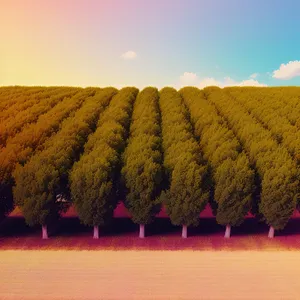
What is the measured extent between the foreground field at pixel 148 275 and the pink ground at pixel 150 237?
5.74 ft

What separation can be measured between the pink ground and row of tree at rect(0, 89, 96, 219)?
102 inches

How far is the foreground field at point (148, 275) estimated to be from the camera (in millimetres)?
24531

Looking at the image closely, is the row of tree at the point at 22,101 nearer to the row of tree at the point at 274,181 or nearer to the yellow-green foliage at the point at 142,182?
the yellow-green foliage at the point at 142,182

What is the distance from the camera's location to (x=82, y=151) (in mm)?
39375

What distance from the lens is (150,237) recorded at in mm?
33094

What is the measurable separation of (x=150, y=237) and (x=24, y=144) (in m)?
15.0

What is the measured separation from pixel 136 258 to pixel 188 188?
6.41 metres

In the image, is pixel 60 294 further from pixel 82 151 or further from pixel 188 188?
pixel 82 151

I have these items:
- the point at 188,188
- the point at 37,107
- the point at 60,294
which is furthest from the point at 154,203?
the point at 37,107

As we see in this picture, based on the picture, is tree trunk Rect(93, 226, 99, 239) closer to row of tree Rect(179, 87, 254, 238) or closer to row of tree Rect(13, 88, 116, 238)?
row of tree Rect(13, 88, 116, 238)

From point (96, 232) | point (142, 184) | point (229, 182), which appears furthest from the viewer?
point (96, 232)

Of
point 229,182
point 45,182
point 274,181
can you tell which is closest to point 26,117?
point 45,182

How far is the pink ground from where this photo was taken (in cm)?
3166

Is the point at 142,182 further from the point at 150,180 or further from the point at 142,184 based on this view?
the point at 150,180
